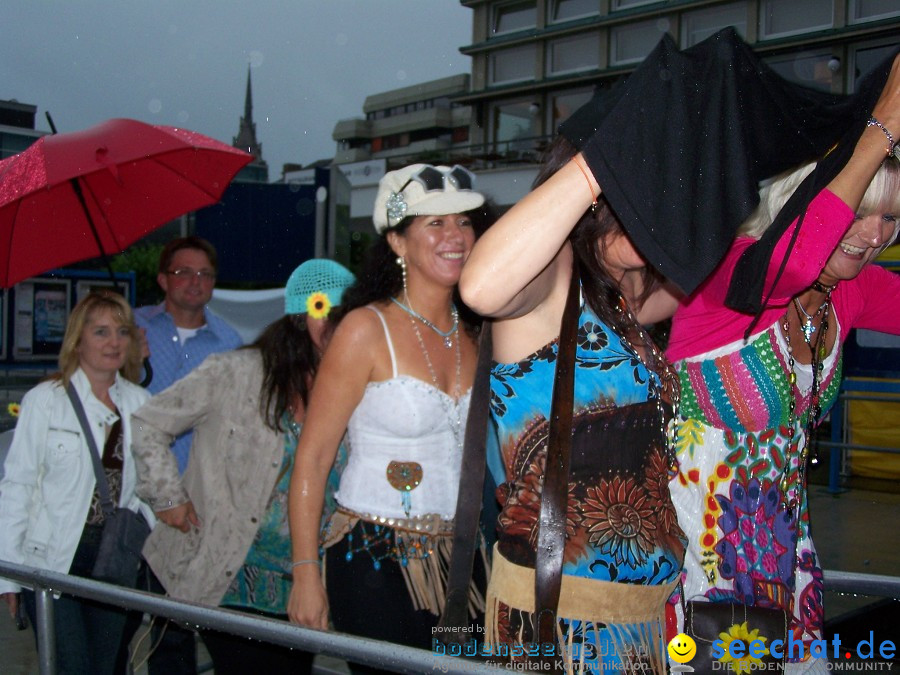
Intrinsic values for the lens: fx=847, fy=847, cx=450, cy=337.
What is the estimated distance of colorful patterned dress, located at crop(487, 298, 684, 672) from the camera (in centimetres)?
153

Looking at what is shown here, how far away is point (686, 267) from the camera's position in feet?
4.34

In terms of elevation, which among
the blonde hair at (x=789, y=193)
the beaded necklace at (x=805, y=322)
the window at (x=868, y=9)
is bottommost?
the beaded necklace at (x=805, y=322)

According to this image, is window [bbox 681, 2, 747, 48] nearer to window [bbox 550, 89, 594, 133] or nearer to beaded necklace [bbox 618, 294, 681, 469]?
window [bbox 550, 89, 594, 133]

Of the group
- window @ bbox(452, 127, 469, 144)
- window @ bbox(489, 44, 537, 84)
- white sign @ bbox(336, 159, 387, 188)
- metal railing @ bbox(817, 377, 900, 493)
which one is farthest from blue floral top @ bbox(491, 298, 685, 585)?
window @ bbox(452, 127, 469, 144)

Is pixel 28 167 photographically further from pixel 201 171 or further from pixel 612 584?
pixel 612 584

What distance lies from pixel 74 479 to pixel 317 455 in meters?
1.26

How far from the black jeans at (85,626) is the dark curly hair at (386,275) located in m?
1.39

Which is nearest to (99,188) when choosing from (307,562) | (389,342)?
(389,342)

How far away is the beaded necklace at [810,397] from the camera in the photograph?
1.72 m

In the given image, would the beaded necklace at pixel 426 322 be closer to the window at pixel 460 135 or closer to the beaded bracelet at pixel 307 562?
the beaded bracelet at pixel 307 562

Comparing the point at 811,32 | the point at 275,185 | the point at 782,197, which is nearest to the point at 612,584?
the point at 782,197

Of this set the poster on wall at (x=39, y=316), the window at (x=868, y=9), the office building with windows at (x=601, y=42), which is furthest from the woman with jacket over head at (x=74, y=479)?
the window at (x=868, y=9)

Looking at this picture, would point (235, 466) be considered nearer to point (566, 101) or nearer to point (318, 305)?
point (318, 305)

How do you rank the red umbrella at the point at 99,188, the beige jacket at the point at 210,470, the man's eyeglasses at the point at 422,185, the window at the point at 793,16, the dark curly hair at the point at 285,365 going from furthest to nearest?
the window at the point at 793,16
the red umbrella at the point at 99,188
the dark curly hair at the point at 285,365
the beige jacket at the point at 210,470
the man's eyeglasses at the point at 422,185
